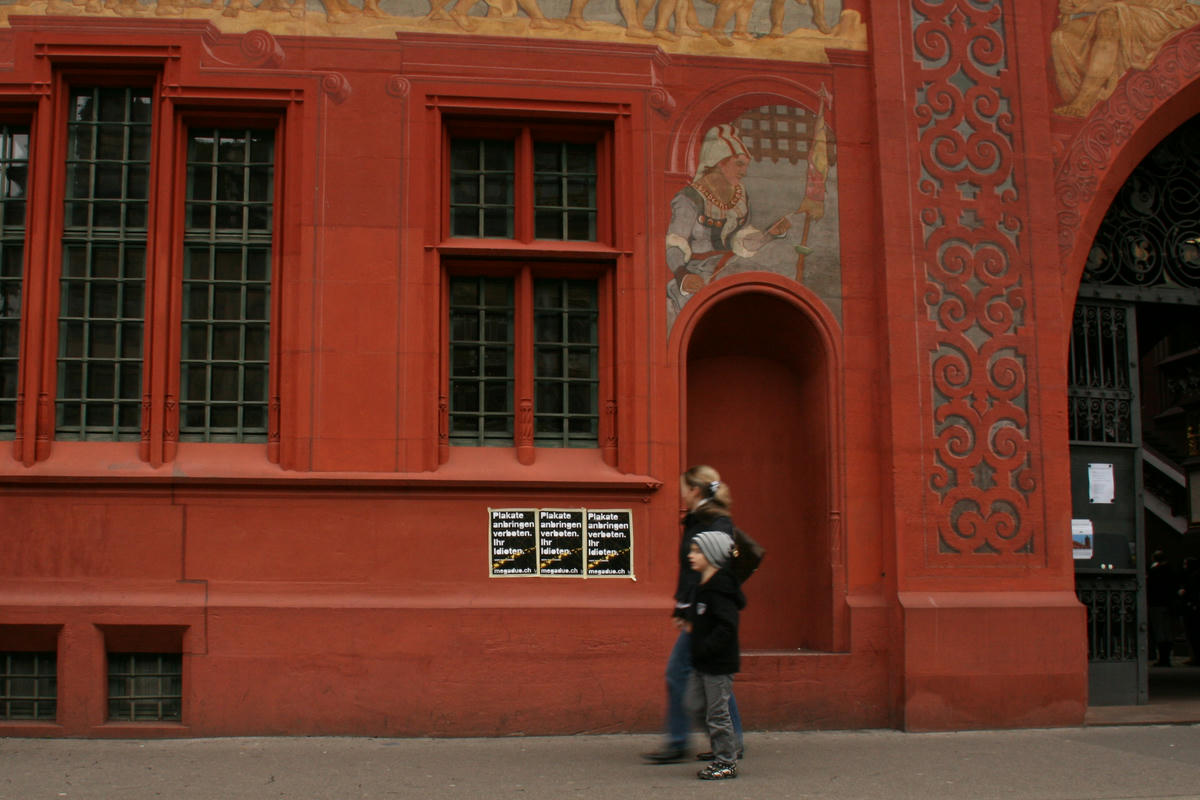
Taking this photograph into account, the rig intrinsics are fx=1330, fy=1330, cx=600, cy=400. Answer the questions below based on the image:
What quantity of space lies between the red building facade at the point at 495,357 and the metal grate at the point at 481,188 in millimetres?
33

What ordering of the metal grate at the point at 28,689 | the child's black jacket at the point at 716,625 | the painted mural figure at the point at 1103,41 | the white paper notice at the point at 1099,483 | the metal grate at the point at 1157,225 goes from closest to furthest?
the child's black jacket at the point at 716,625, the metal grate at the point at 28,689, the painted mural figure at the point at 1103,41, the white paper notice at the point at 1099,483, the metal grate at the point at 1157,225

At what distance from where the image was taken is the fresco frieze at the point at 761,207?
10859mm

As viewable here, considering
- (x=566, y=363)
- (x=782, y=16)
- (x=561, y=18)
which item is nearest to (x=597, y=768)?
(x=566, y=363)

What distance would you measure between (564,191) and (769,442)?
2.82 m

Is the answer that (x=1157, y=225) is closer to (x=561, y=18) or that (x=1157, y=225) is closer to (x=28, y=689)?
(x=561, y=18)

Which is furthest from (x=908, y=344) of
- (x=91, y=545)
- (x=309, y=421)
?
(x=91, y=545)

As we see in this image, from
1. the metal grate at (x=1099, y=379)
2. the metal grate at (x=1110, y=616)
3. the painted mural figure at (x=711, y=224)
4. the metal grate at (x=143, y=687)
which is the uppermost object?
the painted mural figure at (x=711, y=224)

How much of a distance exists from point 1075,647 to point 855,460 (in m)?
2.29

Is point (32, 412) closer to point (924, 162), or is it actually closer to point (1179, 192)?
point (924, 162)

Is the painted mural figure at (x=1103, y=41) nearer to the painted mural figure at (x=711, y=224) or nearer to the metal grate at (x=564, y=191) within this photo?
the painted mural figure at (x=711, y=224)

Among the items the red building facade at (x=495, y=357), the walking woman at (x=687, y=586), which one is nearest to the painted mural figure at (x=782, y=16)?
the red building facade at (x=495, y=357)

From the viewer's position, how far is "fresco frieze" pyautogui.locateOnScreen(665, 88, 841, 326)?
428 inches

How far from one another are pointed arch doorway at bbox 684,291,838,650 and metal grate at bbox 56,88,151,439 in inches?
179

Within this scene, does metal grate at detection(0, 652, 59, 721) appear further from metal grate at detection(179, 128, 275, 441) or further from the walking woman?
the walking woman
